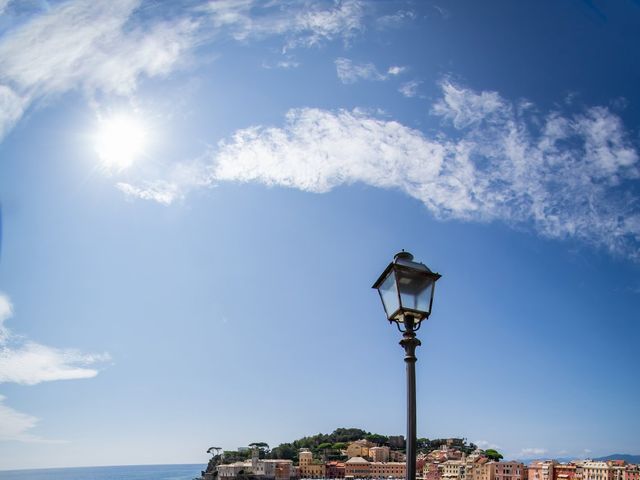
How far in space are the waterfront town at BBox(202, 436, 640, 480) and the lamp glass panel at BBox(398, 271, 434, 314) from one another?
7805cm

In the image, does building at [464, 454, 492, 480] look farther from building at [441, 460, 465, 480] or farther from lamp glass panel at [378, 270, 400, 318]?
lamp glass panel at [378, 270, 400, 318]

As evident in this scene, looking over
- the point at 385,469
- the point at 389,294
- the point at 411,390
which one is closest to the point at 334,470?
the point at 385,469

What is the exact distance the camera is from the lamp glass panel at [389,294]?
3.40 meters

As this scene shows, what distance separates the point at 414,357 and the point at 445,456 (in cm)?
10073

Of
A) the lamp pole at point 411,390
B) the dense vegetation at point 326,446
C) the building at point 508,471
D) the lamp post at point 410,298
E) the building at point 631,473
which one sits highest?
the lamp post at point 410,298

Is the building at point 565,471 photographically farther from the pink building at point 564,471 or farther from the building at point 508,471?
the building at point 508,471

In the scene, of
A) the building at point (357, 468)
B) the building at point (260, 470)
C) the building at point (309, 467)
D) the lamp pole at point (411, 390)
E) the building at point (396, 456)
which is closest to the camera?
the lamp pole at point (411, 390)

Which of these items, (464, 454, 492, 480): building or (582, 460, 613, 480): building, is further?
(464, 454, 492, 480): building

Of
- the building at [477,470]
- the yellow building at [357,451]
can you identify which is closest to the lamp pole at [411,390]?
the building at [477,470]

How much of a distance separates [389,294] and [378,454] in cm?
10596

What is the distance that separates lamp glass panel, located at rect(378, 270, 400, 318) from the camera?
340 cm

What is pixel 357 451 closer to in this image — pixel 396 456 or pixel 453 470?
pixel 396 456

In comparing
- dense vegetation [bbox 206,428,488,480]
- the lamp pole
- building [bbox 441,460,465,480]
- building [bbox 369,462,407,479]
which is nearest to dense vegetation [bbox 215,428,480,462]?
dense vegetation [bbox 206,428,488,480]

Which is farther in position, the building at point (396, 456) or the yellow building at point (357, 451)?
the building at point (396, 456)
